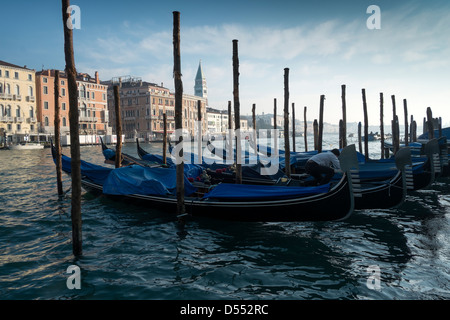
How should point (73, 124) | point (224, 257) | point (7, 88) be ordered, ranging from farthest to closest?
point (7, 88), point (224, 257), point (73, 124)

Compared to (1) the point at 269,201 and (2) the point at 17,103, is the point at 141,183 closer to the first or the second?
(1) the point at 269,201

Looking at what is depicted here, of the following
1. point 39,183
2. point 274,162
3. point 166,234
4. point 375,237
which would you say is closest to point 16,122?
point 39,183

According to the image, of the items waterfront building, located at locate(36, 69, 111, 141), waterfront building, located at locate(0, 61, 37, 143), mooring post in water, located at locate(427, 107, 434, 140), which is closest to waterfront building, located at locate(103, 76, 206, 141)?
waterfront building, located at locate(36, 69, 111, 141)

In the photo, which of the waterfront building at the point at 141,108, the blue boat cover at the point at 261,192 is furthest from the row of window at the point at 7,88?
the blue boat cover at the point at 261,192

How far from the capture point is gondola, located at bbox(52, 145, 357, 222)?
5.30 meters

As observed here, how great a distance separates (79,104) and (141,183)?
4114cm

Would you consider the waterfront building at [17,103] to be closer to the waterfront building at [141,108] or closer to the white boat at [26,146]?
the white boat at [26,146]

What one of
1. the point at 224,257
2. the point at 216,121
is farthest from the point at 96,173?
the point at 216,121

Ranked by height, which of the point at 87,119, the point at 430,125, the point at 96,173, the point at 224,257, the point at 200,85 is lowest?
the point at 224,257

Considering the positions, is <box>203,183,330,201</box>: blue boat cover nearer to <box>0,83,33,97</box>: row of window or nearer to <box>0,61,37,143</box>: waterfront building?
<box>0,61,37,143</box>: waterfront building

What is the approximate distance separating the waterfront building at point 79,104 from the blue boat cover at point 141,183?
3343 centimetres

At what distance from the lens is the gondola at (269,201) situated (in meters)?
5.30

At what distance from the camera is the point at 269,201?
5.80 metres
